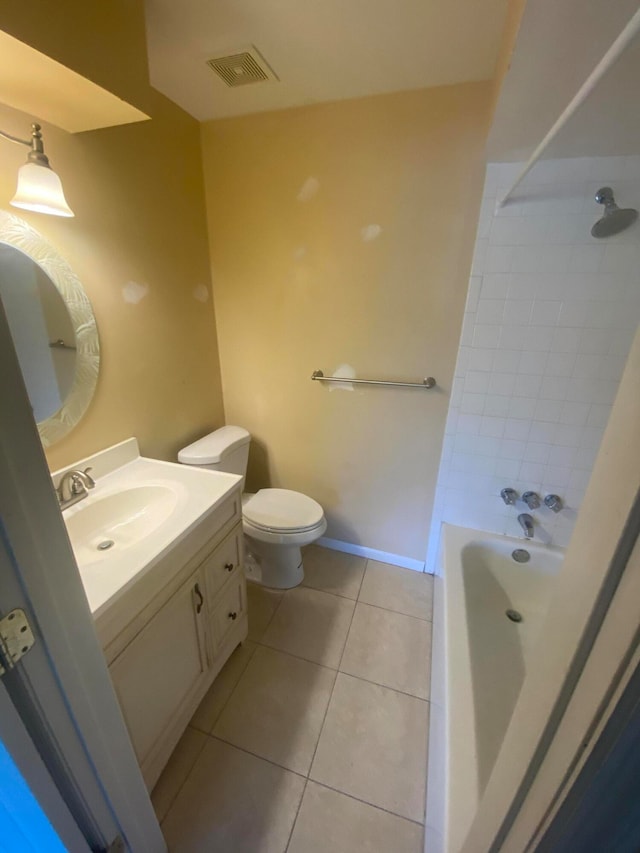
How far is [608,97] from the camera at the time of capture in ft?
2.85

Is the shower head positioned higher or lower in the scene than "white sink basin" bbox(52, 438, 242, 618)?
higher

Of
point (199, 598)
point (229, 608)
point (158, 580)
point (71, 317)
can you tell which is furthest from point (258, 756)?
point (71, 317)

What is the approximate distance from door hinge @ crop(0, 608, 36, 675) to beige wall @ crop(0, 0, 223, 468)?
2.58ft

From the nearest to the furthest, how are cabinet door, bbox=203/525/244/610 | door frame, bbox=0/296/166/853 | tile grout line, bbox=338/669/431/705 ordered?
door frame, bbox=0/296/166/853
cabinet door, bbox=203/525/244/610
tile grout line, bbox=338/669/431/705

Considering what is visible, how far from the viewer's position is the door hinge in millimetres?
476

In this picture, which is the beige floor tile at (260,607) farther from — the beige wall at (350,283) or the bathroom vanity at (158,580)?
the beige wall at (350,283)

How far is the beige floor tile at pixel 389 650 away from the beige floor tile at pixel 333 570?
140 millimetres

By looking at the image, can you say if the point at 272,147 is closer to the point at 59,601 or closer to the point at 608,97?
the point at 608,97

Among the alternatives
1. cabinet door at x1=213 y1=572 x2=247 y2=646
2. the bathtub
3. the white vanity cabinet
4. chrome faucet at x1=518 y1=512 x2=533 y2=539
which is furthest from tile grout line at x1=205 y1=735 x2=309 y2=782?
chrome faucet at x1=518 y1=512 x2=533 y2=539

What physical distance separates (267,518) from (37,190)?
1.41 meters

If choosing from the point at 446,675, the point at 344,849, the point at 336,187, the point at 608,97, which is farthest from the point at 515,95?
the point at 344,849

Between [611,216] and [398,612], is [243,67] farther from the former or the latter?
[398,612]

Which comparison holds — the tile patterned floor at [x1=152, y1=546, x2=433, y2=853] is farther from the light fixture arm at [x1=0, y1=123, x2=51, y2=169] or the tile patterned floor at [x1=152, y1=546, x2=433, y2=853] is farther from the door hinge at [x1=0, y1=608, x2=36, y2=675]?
the light fixture arm at [x1=0, y1=123, x2=51, y2=169]

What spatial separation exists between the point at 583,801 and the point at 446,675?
79cm
